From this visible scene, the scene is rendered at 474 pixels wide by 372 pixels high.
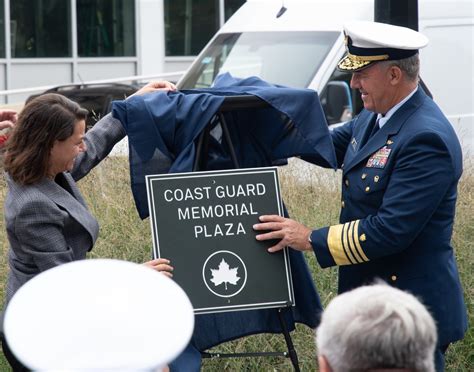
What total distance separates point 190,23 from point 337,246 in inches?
749

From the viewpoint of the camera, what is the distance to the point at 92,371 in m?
1.86

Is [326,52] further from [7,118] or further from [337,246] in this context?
[337,246]

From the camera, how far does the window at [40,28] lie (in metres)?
20.7

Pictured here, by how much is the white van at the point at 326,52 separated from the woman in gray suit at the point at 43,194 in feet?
19.2

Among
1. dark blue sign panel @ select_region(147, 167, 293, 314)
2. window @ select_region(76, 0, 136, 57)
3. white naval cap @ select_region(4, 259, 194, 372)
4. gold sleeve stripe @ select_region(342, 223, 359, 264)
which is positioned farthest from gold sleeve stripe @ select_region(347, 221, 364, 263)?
window @ select_region(76, 0, 136, 57)

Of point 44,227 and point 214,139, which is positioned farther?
point 214,139

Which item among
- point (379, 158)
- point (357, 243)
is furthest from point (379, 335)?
point (379, 158)

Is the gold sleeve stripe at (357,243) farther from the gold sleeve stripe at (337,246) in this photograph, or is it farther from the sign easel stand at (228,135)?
the sign easel stand at (228,135)

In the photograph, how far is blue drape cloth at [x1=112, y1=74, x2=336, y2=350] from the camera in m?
4.29

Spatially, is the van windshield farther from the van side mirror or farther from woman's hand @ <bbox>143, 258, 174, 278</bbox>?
woman's hand @ <bbox>143, 258, 174, 278</bbox>

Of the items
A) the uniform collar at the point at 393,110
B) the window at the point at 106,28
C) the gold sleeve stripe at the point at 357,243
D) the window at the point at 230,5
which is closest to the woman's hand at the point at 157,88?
the uniform collar at the point at 393,110

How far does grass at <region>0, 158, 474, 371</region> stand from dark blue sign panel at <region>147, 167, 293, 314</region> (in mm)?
1528

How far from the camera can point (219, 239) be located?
4.33m

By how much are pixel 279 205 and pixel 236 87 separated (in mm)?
520
